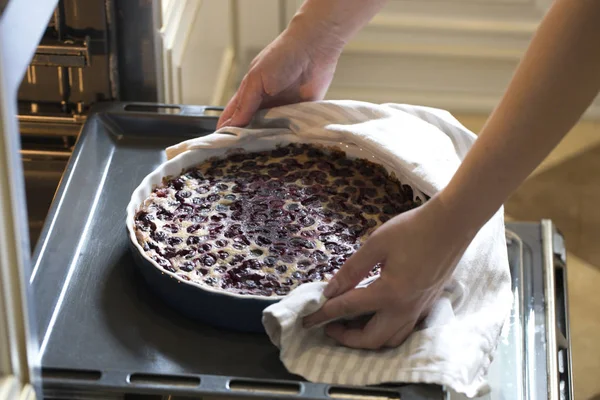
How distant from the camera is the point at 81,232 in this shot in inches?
40.5

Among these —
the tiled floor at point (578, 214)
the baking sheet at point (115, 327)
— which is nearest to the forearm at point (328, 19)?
the baking sheet at point (115, 327)

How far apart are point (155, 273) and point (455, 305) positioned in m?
0.29

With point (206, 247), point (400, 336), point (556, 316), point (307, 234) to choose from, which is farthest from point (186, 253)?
point (556, 316)

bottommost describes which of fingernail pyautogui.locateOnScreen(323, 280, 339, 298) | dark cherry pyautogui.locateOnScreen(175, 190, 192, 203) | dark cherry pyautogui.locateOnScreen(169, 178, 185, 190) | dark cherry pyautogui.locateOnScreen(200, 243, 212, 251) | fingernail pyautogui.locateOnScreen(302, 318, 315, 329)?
fingernail pyautogui.locateOnScreen(302, 318, 315, 329)

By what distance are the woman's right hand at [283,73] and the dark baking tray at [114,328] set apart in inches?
5.2

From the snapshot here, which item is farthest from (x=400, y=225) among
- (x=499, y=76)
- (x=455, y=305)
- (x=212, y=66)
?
(x=499, y=76)

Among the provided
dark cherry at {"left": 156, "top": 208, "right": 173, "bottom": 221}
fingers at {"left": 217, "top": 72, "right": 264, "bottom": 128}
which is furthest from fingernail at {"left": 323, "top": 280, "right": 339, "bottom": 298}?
fingers at {"left": 217, "top": 72, "right": 264, "bottom": 128}

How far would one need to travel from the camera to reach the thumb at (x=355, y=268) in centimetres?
83

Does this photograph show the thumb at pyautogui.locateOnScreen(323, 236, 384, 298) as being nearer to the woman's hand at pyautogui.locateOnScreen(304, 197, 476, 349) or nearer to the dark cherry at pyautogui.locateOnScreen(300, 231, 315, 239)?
the woman's hand at pyautogui.locateOnScreen(304, 197, 476, 349)

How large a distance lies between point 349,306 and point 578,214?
126 cm

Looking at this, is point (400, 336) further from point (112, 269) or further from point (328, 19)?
point (328, 19)

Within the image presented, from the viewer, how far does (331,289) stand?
854 millimetres

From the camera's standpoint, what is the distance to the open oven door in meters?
0.68

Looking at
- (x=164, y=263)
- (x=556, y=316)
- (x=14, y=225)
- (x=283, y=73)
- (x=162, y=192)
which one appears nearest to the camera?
(x=14, y=225)
